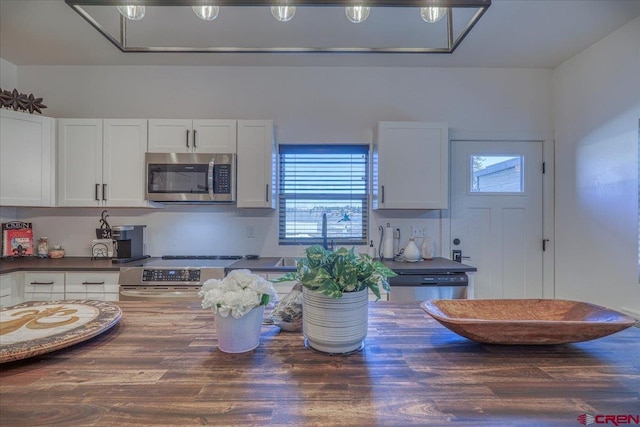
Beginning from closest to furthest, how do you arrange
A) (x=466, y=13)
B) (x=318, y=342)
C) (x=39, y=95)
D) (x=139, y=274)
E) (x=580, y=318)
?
(x=318, y=342)
(x=580, y=318)
(x=466, y=13)
(x=139, y=274)
(x=39, y=95)

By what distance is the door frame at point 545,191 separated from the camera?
3.01m

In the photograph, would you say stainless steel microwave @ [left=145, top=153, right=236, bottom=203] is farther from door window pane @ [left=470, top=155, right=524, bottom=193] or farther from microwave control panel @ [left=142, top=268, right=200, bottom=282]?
door window pane @ [left=470, top=155, right=524, bottom=193]

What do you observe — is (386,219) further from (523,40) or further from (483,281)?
(523,40)

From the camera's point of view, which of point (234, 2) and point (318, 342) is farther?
point (234, 2)

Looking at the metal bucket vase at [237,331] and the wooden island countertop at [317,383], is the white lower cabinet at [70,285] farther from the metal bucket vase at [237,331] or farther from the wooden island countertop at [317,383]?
the metal bucket vase at [237,331]

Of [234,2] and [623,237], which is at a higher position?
[234,2]

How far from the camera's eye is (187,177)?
266 centimetres

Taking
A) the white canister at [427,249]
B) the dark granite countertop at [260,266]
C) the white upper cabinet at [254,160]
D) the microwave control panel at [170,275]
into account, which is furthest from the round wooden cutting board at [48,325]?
the white canister at [427,249]

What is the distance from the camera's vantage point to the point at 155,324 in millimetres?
1193

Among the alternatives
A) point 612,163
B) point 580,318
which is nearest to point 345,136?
point 612,163

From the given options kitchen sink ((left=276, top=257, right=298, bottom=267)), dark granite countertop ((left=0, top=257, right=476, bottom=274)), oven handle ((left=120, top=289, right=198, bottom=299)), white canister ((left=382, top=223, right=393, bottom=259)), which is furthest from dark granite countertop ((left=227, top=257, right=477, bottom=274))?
oven handle ((left=120, top=289, right=198, bottom=299))

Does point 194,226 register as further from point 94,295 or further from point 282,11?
point 282,11

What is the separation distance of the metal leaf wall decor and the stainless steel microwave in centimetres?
109

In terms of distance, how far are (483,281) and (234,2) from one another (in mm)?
3063
